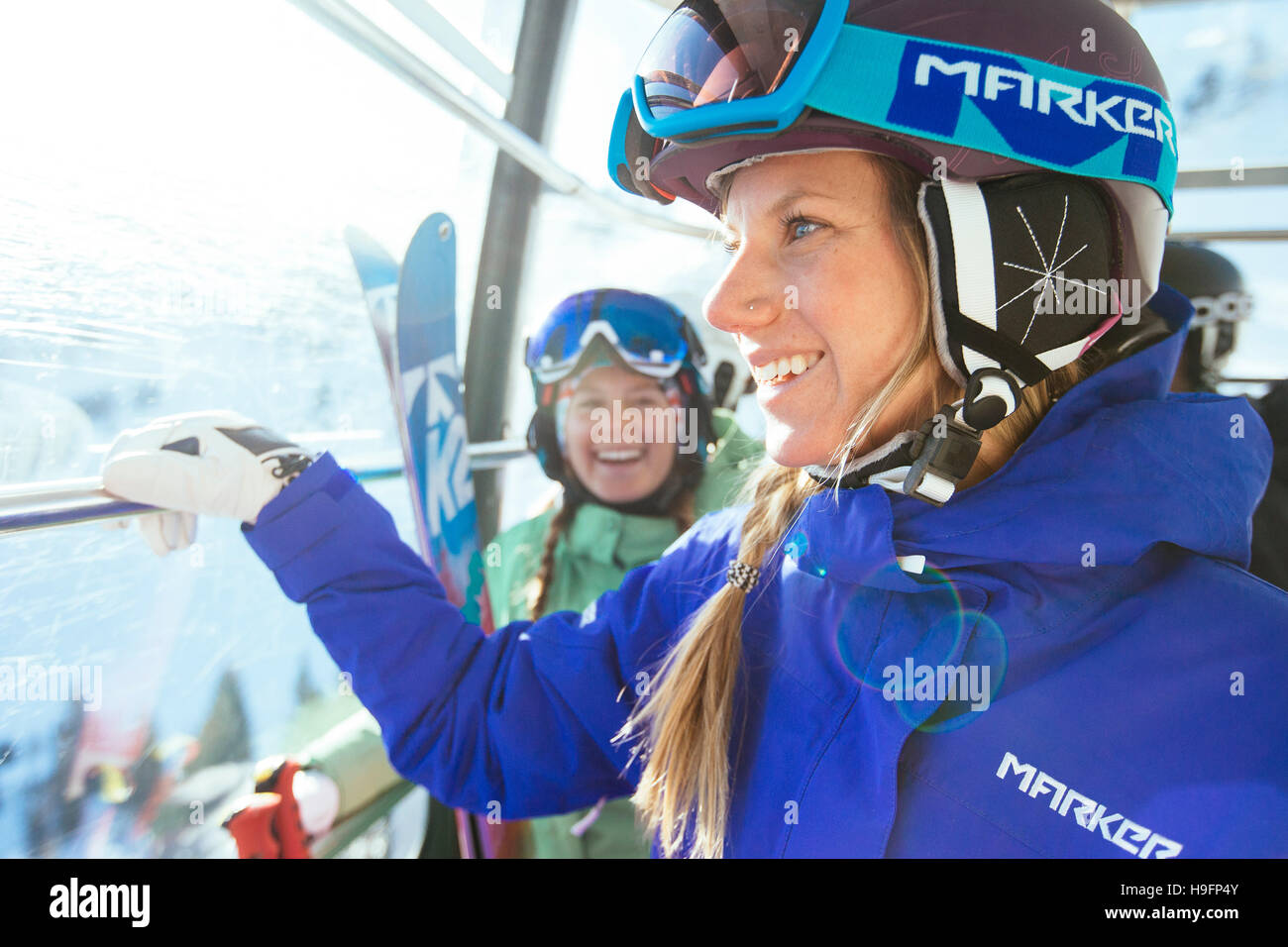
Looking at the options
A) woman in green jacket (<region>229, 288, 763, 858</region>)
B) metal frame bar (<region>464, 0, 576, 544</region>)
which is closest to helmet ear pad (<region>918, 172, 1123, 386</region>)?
woman in green jacket (<region>229, 288, 763, 858</region>)

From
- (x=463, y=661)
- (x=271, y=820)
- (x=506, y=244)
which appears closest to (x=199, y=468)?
(x=463, y=661)

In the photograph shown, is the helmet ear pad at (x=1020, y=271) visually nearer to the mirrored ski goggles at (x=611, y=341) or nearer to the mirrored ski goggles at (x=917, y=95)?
the mirrored ski goggles at (x=917, y=95)

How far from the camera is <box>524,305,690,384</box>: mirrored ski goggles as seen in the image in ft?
7.18

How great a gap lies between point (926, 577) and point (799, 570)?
0.20 meters

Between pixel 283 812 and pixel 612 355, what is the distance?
1.41 m

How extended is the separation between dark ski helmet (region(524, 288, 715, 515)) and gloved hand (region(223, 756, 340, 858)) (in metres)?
1.06

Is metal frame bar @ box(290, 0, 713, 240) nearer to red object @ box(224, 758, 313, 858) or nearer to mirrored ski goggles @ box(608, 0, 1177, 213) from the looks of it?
mirrored ski goggles @ box(608, 0, 1177, 213)

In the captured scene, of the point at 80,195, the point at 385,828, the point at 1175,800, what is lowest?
the point at 385,828

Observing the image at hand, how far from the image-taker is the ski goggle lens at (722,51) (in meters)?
0.92

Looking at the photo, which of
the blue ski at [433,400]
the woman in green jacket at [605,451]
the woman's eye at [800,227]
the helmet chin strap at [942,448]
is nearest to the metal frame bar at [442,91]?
the blue ski at [433,400]

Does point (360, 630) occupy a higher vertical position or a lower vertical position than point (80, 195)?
lower
